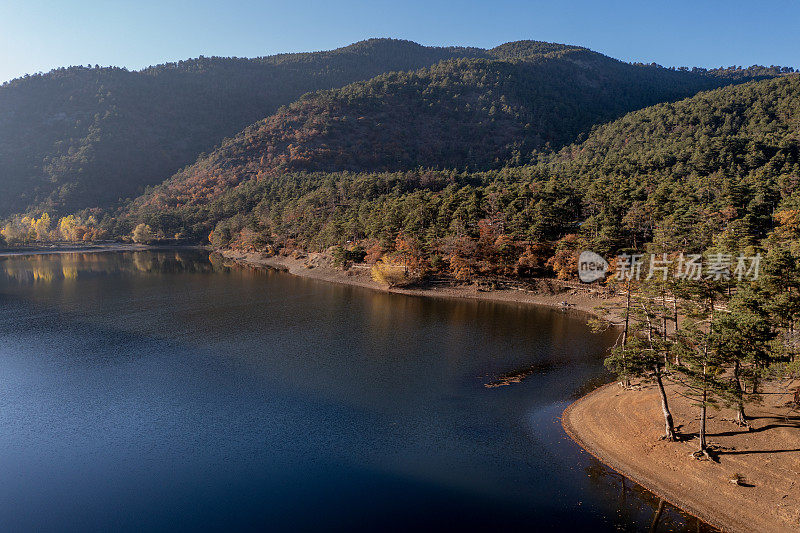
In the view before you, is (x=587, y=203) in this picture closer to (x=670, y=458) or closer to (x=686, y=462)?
(x=670, y=458)

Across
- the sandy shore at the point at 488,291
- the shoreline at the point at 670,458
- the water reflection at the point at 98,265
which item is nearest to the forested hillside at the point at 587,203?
the sandy shore at the point at 488,291

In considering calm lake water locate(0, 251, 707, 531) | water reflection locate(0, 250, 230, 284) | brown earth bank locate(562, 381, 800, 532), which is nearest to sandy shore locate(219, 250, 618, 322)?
calm lake water locate(0, 251, 707, 531)

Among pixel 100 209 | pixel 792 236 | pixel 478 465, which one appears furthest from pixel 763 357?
pixel 100 209

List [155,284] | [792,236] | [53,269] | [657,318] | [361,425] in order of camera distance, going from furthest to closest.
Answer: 1. [53,269]
2. [155,284]
3. [792,236]
4. [361,425]
5. [657,318]

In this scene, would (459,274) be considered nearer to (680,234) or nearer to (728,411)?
(680,234)

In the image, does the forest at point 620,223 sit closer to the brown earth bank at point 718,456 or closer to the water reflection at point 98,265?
the brown earth bank at point 718,456
